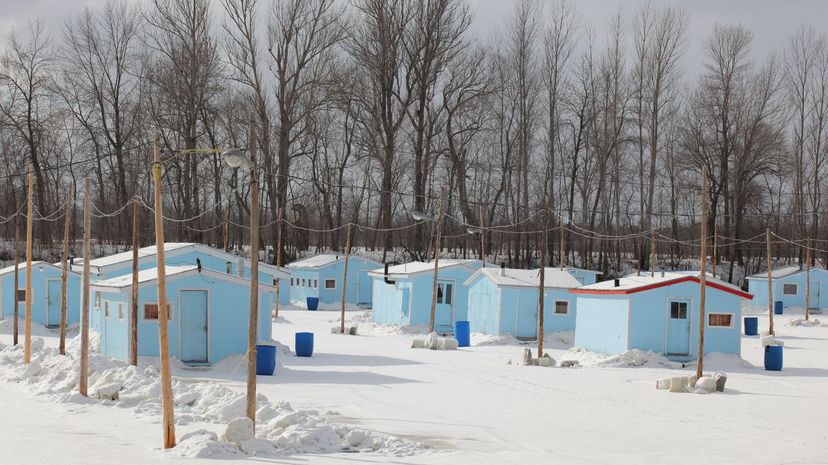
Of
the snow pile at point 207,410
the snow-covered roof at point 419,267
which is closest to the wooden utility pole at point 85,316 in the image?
the snow pile at point 207,410

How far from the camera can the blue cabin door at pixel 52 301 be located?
3791cm

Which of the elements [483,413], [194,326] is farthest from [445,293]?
[483,413]

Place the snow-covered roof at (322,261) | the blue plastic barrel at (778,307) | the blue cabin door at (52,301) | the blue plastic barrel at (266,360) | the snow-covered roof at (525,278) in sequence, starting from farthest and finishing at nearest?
the snow-covered roof at (322,261) < the blue plastic barrel at (778,307) < the blue cabin door at (52,301) < the snow-covered roof at (525,278) < the blue plastic barrel at (266,360)

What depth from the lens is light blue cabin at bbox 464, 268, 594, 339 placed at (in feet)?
123

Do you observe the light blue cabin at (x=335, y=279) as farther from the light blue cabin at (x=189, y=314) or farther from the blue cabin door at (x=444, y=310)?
the light blue cabin at (x=189, y=314)

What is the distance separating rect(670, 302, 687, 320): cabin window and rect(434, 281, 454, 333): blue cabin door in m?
14.7

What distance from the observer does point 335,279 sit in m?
58.8

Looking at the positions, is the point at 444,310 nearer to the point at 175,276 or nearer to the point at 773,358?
the point at 773,358

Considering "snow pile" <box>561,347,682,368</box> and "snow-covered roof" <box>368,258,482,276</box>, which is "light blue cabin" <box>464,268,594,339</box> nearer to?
"snow-covered roof" <box>368,258,482,276</box>

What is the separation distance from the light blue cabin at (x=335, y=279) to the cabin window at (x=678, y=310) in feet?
102

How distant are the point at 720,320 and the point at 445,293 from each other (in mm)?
15767

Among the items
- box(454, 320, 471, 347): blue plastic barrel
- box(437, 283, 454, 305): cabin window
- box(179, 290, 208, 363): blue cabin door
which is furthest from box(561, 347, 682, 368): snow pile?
box(437, 283, 454, 305): cabin window

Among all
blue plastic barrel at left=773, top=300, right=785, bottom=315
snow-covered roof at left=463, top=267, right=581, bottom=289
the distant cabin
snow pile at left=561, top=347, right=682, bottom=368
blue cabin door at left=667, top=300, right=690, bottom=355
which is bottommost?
snow pile at left=561, top=347, right=682, bottom=368

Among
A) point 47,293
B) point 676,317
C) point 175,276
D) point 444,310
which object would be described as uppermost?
point 175,276
